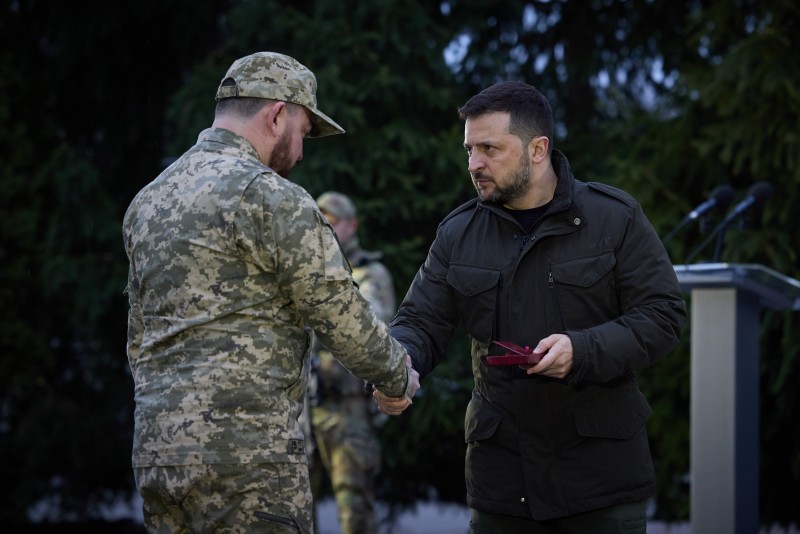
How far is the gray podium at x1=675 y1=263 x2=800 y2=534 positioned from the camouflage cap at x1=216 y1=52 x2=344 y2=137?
1.80m

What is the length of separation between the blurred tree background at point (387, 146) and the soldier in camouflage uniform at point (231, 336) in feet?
14.9

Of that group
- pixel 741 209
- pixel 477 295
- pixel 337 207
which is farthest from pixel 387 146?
pixel 477 295

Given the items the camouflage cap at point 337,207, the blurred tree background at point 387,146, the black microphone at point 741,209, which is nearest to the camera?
the black microphone at point 741,209

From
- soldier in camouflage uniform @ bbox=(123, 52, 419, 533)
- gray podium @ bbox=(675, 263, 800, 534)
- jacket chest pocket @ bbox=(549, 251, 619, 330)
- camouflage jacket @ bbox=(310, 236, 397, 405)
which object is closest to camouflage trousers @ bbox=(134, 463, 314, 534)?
soldier in camouflage uniform @ bbox=(123, 52, 419, 533)

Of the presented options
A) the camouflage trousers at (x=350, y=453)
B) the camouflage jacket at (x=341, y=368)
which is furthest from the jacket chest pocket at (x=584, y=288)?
the camouflage trousers at (x=350, y=453)

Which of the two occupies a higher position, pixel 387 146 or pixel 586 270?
pixel 387 146

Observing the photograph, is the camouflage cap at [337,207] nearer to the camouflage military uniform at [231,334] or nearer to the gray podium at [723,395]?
the gray podium at [723,395]

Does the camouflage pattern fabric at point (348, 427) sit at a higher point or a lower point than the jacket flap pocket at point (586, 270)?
lower

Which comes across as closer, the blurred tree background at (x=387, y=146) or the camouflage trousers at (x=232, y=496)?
the camouflage trousers at (x=232, y=496)

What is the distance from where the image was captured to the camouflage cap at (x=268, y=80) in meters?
3.12

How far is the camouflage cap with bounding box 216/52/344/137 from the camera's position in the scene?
10.3ft

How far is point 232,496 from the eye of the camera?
288 centimetres

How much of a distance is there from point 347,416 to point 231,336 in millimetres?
3501

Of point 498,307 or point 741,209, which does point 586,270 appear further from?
point 741,209
